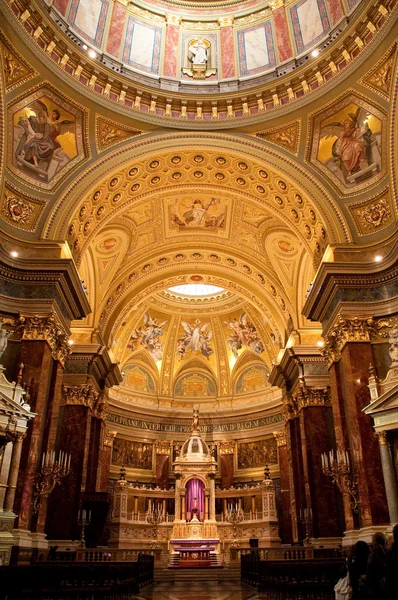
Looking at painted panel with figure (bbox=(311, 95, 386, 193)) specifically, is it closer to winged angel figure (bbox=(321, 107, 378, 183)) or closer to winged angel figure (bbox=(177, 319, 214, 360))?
winged angel figure (bbox=(321, 107, 378, 183))

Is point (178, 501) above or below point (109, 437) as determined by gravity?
below

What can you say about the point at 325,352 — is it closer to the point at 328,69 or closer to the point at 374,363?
the point at 374,363

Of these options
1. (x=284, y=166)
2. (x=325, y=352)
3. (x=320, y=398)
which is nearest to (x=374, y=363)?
(x=325, y=352)

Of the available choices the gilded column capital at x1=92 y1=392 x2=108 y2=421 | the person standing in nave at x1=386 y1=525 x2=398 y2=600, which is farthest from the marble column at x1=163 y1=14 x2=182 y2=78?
the person standing in nave at x1=386 y1=525 x2=398 y2=600

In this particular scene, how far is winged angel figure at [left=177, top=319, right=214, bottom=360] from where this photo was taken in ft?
102

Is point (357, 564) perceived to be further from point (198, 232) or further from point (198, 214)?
point (198, 232)

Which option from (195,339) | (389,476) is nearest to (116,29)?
(389,476)

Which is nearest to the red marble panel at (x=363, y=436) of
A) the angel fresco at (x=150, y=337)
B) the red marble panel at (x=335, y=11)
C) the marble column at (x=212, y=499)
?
the red marble panel at (x=335, y=11)

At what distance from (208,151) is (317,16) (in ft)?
16.9

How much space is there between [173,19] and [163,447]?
68.7 ft

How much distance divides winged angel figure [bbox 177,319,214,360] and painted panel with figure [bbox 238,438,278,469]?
6.23m

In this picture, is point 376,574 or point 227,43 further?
point 227,43

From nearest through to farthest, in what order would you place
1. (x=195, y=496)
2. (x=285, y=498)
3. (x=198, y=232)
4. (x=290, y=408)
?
(x=290, y=408)
(x=198, y=232)
(x=285, y=498)
(x=195, y=496)

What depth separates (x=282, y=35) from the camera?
54.4 ft
